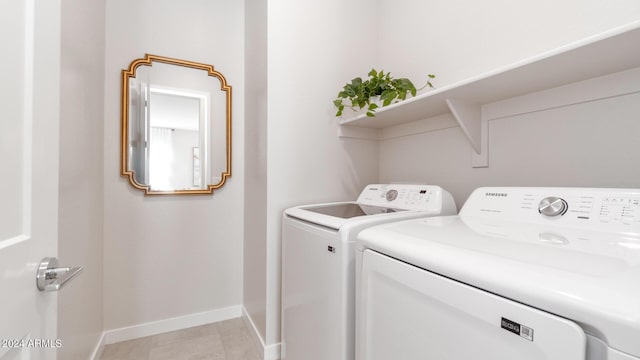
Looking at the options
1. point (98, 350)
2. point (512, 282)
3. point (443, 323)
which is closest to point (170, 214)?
point (98, 350)

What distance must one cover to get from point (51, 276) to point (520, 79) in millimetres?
1560

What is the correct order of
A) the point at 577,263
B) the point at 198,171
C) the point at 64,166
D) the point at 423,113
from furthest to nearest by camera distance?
the point at 198,171, the point at 423,113, the point at 64,166, the point at 577,263

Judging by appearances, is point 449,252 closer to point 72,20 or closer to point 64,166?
point 64,166

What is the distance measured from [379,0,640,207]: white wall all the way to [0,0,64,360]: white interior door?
1.63 meters

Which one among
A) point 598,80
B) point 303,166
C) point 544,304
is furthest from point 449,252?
point 303,166

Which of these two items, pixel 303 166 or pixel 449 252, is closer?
pixel 449 252

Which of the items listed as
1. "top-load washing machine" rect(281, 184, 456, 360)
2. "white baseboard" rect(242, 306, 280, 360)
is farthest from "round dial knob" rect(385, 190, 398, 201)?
"white baseboard" rect(242, 306, 280, 360)

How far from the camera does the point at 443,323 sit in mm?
607

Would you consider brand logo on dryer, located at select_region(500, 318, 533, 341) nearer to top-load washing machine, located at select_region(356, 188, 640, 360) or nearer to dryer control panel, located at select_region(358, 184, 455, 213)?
top-load washing machine, located at select_region(356, 188, 640, 360)

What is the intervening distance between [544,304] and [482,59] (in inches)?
51.5

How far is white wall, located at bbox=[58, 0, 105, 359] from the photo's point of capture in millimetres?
1130

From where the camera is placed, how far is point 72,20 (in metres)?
1.21

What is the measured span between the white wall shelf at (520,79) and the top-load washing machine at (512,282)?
1.37 feet

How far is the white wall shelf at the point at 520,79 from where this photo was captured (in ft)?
2.52
